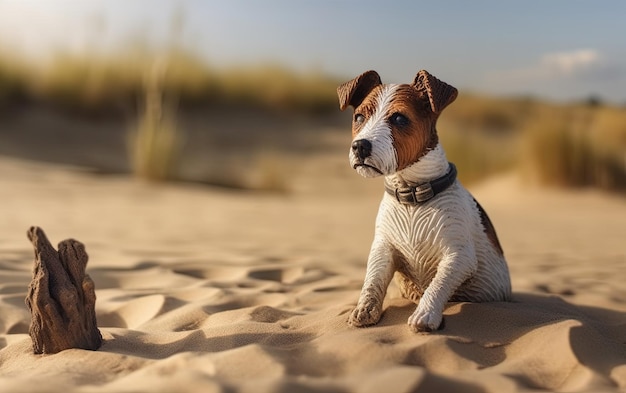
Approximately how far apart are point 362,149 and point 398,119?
0.24 m

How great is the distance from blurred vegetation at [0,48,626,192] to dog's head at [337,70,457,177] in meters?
8.43

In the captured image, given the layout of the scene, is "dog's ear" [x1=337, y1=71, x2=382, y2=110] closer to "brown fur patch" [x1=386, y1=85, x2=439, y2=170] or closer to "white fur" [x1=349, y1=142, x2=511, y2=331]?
"brown fur patch" [x1=386, y1=85, x2=439, y2=170]

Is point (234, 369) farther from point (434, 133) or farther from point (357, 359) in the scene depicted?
point (434, 133)

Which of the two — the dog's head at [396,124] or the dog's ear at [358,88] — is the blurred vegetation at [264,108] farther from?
the dog's head at [396,124]

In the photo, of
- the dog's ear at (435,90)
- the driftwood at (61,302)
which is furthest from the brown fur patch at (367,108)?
the driftwood at (61,302)

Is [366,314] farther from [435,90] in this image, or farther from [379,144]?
[435,90]

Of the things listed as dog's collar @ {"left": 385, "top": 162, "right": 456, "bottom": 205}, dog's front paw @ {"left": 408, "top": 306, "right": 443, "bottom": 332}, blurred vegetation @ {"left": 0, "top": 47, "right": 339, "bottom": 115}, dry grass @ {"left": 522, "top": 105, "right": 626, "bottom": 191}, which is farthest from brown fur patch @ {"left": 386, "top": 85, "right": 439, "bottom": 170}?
blurred vegetation @ {"left": 0, "top": 47, "right": 339, "bottom": 115}

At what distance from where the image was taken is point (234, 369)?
2482mm

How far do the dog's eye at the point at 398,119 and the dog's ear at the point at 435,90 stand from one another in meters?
0.11

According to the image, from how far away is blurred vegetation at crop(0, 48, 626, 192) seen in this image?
10984 millimetres

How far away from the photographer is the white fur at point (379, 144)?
2.69 meters

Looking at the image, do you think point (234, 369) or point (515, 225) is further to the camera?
point (515, 225)

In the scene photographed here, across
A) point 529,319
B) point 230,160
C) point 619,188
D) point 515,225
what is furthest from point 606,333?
point 230,160

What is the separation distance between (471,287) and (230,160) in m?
14.0
